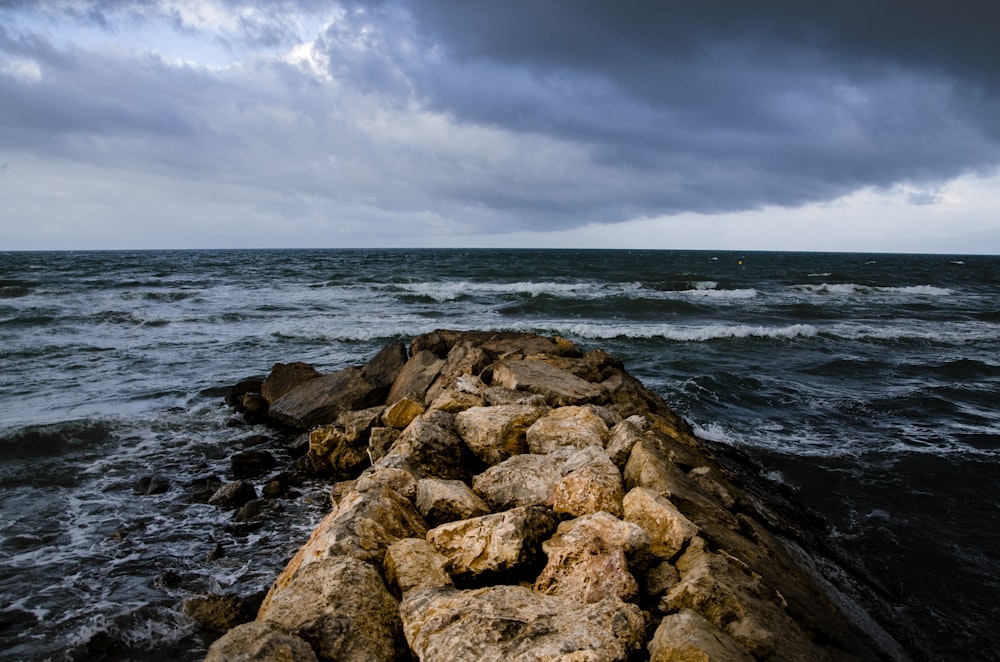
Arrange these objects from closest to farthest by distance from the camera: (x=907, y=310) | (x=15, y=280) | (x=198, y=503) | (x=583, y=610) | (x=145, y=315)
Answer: (x=583, y=610) < (x=198, y=503) < (x=145, y=315) < (x=907, y=310) < (x=15, y=280)

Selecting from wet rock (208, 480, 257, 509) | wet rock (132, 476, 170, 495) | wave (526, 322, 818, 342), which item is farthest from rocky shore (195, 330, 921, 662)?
wave (526, 322, 818, 342)

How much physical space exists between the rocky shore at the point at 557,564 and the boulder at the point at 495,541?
1 cm

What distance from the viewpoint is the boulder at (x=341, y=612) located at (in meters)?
3.26

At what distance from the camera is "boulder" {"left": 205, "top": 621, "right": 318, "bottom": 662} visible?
9.48 feet

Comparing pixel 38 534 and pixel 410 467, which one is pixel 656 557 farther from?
pixel 38 534

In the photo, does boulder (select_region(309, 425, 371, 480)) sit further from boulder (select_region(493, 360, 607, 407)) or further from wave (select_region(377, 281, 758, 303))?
wave (select_region(377, 281, 758, 303))

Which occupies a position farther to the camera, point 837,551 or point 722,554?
point 837,551

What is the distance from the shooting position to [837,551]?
20.0ft

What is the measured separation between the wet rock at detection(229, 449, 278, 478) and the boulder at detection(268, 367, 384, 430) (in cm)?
131

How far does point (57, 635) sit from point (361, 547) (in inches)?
106

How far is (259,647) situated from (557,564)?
172 cm

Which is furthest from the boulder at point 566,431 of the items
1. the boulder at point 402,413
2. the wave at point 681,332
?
the wave at point 681,332

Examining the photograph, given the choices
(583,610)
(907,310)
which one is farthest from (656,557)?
(907,310)

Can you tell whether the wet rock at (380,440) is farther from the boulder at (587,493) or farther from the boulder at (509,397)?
the boulder at (587,493)
